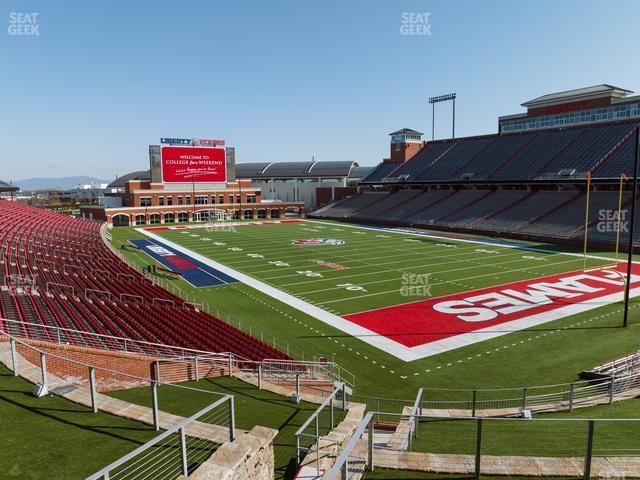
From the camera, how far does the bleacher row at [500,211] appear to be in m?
42.4

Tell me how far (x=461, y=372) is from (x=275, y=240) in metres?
33.9

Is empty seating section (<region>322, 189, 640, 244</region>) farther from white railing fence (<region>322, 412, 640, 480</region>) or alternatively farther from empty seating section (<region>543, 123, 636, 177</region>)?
white railing fence (<region>322, 412, 640, 480</region>)

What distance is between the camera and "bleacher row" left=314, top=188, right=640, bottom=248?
42375mm

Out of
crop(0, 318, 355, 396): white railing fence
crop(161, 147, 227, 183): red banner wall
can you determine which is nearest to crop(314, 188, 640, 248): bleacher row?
crop(161, 147, 227, 183): red banner wall

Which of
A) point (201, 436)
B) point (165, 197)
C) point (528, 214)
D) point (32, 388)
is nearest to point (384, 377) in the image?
point (201, 436)

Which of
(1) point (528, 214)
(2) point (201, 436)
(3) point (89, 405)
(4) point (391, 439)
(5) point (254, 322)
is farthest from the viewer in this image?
(1) point (528, 214)

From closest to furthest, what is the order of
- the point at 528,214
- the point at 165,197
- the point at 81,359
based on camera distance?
1. the point at 81,359
2. the point at 528,214
3. the point at 165,197

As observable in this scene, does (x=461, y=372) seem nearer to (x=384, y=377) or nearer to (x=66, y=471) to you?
(x=384, y=377)

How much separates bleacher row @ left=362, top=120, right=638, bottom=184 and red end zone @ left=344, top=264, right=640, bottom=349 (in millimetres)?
27052

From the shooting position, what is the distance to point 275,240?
46656 millimetres

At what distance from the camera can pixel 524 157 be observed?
2291 inches

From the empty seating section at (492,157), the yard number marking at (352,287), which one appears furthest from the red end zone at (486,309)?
the empty seating section at (492,157)

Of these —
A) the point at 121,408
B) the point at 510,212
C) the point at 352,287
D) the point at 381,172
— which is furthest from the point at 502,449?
the point at 381,172

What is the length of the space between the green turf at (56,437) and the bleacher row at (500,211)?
42272mm
